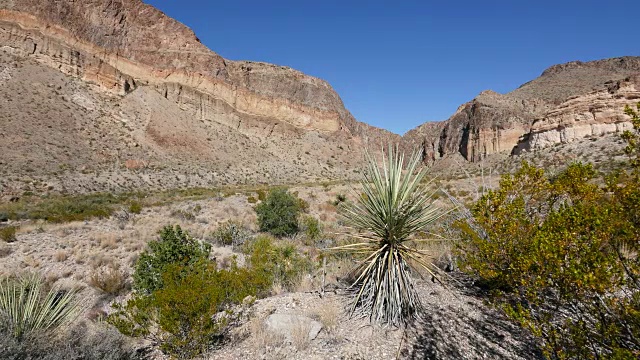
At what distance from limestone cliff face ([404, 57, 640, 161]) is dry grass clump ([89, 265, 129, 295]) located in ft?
69.8

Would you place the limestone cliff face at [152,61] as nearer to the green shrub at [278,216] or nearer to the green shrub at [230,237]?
the green shrub at [278,216]

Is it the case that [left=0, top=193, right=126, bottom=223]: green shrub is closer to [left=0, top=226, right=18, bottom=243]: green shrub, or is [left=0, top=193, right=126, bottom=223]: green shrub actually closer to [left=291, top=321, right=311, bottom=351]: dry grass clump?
[left=0, top=226, right=18, bottom=243]: green shrub

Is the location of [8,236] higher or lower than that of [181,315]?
higher

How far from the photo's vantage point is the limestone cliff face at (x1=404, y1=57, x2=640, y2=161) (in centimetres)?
3866

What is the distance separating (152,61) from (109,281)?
59159 mm

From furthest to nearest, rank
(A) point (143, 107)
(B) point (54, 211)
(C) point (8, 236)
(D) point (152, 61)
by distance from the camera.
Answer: (D) point (152, 61)
(A) point (143, 107)
(B) point (54, 211)
(C) point (8, 236)

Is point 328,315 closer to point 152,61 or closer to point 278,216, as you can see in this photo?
point 278,216

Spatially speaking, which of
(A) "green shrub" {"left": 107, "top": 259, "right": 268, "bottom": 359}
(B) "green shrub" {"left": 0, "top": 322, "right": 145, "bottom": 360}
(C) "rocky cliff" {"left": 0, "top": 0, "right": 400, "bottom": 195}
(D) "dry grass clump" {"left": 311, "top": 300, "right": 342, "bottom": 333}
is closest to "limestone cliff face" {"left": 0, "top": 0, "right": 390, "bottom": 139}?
(C) "rocky cliff" {"left": 0, "top": 0, "right": 400, "bottom": 195}

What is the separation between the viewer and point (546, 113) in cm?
4600

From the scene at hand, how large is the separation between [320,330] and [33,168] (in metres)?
35.6

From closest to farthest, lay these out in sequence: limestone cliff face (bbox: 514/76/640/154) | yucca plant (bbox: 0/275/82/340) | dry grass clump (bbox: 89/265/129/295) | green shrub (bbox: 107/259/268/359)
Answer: green shrub (bbox: 107/259/268/359)
yucca plant (bbox: 0/275/82/340)
dry grass clump (bbox: 89/265/129/295)
limestone cliff face (bbox: 514/76/640/154)

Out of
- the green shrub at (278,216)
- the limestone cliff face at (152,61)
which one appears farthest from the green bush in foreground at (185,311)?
the limestone cliff face at (152,61)

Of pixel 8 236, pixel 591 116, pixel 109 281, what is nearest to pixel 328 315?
pixel 109 281

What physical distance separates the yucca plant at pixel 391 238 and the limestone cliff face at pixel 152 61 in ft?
165
